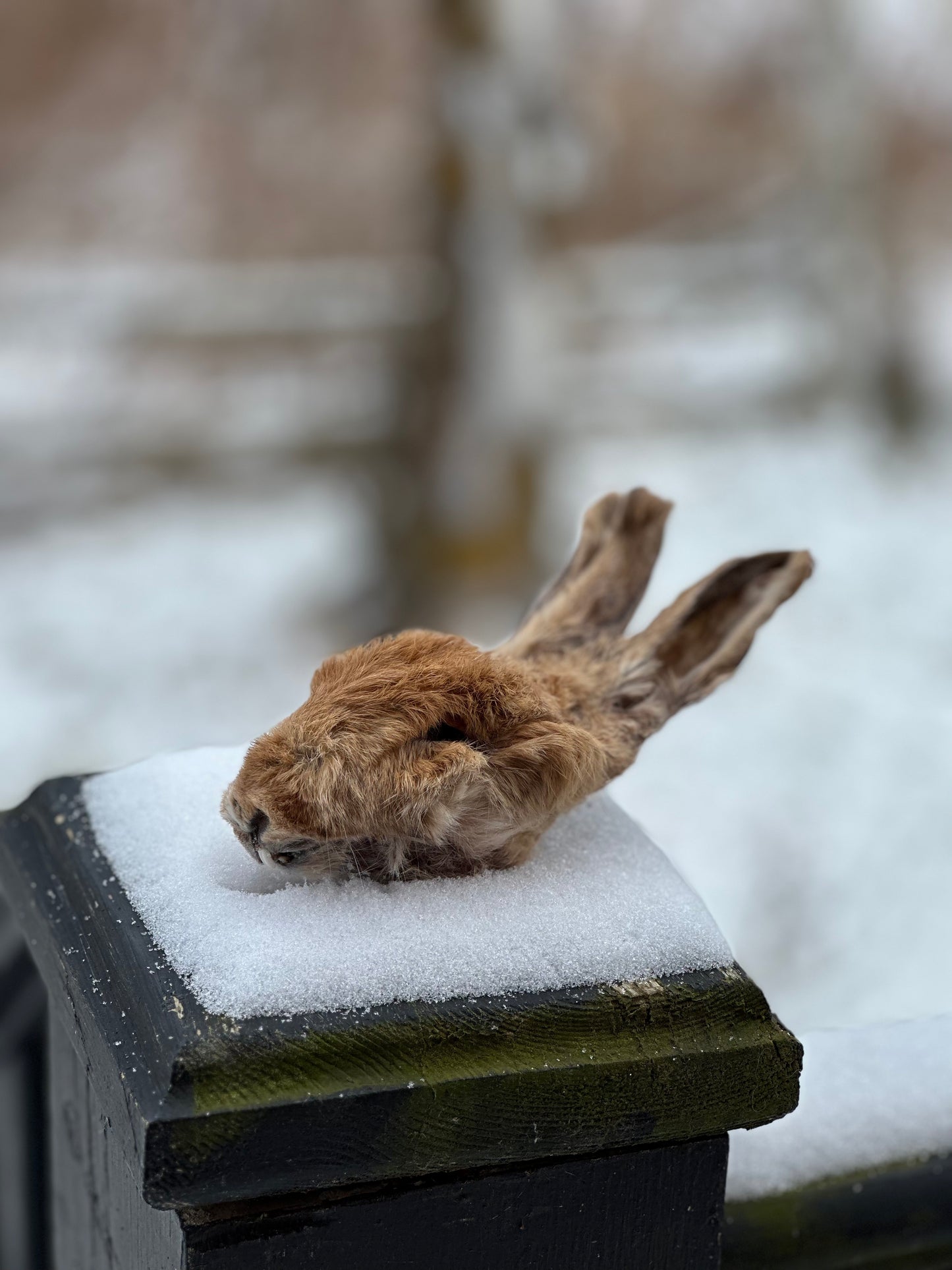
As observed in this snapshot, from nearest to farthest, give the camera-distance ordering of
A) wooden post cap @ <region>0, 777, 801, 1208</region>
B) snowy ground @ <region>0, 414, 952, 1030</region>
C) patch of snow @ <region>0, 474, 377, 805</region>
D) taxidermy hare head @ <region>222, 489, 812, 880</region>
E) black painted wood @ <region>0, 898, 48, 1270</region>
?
wooden post cap @ <region>0, 777, 801, 1208</region> → taxidermy hare head @ <region>222, 489, 812, 880</region> → black painted wood @ <region>0, 898, 48, 1270</region> → snowy ground @ <region>0, 414, 952, 1030</region> → patch of snow @ <region>0, 474, 377, 805</region>

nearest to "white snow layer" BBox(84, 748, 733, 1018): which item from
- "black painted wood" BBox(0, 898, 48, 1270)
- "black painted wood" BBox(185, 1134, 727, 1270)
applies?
"black painted wood" BBox(185, 1134, 727, 1270)

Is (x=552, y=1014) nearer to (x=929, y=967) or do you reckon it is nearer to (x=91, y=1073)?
(x=91, y=1073)

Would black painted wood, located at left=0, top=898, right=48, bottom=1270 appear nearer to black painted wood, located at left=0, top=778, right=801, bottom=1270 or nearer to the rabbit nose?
black painted wood, located at left=0, top=778, right=801, bottom=1270

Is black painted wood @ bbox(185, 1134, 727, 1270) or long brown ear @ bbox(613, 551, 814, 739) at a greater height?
long brown ear @ bbox(613, 551, 814, 739)

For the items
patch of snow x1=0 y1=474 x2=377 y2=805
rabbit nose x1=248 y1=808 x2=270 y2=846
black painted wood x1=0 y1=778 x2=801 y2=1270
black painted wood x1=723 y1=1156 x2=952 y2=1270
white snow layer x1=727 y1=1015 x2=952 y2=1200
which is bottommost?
black painted wood x1=723 y1=1156 x2=952 y2=1270

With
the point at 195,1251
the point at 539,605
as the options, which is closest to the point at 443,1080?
the point at 195,1251

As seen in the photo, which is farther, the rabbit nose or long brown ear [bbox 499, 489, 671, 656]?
long brown ear [bbox 499, 489, 671, 656]
